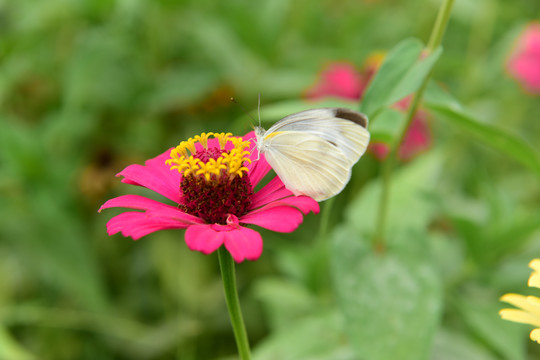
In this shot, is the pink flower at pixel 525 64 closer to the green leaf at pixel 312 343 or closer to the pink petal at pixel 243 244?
the green leaf at pixel 312 343

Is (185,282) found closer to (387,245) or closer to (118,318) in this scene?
(118,318)

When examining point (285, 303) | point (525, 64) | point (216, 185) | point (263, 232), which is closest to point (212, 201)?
point (216, 185)

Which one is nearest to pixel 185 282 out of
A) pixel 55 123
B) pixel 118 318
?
pixel 118 318

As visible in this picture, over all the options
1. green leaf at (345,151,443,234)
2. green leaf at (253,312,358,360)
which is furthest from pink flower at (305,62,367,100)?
green leaf at (253,312,358,360)

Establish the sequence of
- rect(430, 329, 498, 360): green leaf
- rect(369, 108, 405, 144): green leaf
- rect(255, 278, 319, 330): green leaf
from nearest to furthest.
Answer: rect(369, 108, 405, 144): green leaf
rect(430, 329, 498, 360): green leaf
rect(255, 278, 319, 330): green leaf

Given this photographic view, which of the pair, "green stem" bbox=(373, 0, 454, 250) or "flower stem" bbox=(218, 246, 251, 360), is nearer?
"flower stem" bbox=(218, 246, 251, 360)

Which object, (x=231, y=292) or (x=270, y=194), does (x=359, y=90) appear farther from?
(x=231, y=292)

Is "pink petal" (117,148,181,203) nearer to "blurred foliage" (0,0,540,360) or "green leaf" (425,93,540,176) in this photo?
"blurred foliage" (0,0,540,360)
